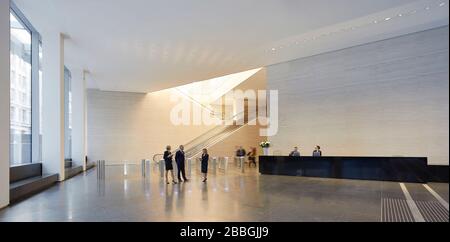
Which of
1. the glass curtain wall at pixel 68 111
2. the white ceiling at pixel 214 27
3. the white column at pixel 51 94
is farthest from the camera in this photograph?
the glass curtain wall at pixel 68 111

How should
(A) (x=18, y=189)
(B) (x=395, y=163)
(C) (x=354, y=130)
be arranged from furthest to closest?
(C) (x=354, y=130) → (B) (x=395, y=163) → (A) (x=18, y=189)

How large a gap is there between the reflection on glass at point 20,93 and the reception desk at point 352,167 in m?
9.02

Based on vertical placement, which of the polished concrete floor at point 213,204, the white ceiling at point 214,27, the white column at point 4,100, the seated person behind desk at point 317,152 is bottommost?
the polished concrete floor at point 213,204

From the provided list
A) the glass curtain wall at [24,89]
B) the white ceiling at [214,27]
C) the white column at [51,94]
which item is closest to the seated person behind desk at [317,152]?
the white ceiling at [214,27]

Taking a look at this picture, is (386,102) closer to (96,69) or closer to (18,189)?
(18,189)

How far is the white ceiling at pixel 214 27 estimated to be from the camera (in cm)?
834

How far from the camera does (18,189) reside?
7.50 meters

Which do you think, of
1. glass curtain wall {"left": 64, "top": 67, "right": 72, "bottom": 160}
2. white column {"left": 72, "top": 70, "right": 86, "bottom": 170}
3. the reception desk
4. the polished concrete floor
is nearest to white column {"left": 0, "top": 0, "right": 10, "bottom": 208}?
the polished concrete floor

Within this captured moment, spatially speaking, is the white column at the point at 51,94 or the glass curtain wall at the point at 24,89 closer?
the glass curtain wall at the point at 24,89

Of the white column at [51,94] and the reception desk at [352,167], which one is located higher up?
the white column at [51,94]

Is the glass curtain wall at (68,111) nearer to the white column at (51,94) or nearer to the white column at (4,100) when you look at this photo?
the white column at (51,94)

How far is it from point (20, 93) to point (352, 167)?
1150 centimetres

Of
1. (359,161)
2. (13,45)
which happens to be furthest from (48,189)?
(359,161)
